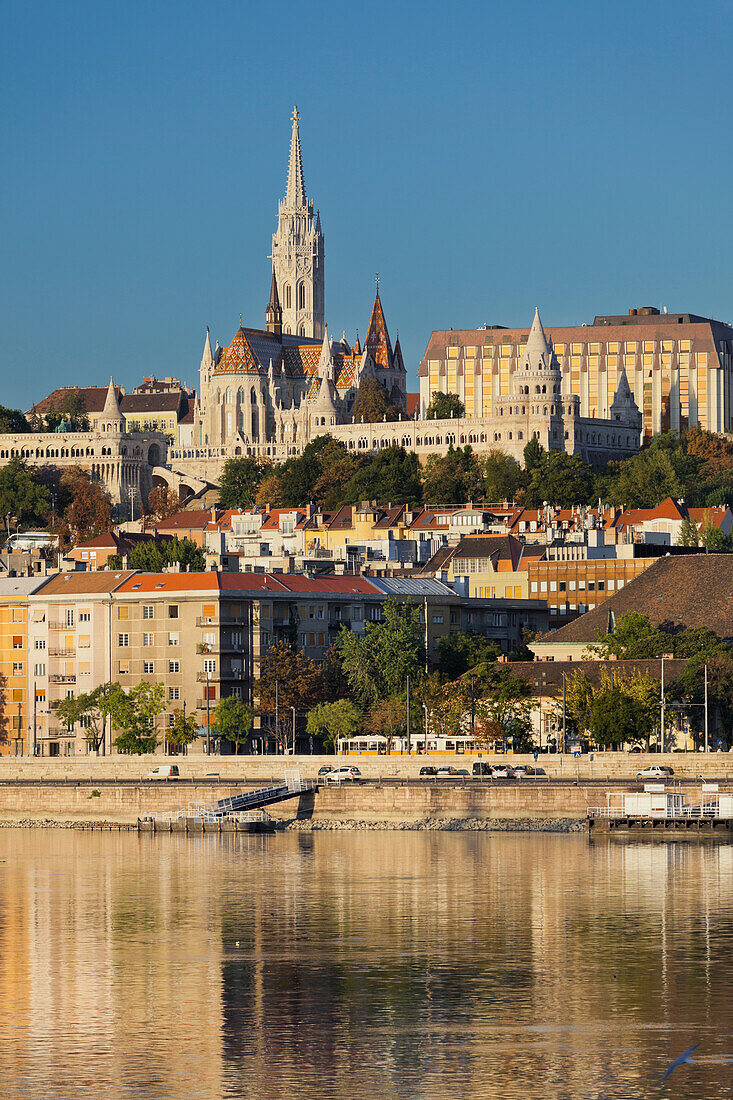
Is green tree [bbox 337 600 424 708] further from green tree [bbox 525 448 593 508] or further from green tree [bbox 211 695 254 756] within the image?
green tree [bbox 525 448 593 508]

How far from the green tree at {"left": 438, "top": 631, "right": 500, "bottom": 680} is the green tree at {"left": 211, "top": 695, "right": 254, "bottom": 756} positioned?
11.5 metres

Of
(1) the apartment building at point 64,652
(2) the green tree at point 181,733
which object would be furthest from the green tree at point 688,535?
(2) the green tree at point 181,733

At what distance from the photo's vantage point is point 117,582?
10231cm

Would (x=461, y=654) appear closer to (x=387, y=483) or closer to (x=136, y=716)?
(x=136, y=716)

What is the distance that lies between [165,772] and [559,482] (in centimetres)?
9680

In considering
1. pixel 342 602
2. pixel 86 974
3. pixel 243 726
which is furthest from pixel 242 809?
pixel 86 974

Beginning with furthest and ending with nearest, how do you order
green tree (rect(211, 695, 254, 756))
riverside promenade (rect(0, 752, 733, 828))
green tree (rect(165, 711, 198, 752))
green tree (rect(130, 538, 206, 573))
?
1. green tree (rect(130, 538, 206, 573))
2. green tree (rect(211, 695, 254, 756))
3. green tree (rect(165, 711, 198, 752))
4. riverside promenade (rect(0, 752, 733, 828))

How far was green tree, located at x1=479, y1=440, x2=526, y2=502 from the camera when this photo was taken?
593ft

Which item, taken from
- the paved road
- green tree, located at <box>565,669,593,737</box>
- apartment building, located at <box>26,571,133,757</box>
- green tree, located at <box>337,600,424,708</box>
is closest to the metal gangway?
the paved road

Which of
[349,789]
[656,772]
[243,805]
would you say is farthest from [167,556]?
[656,772]

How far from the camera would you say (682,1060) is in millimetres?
33219

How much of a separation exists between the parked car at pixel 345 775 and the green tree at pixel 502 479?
3899 inches

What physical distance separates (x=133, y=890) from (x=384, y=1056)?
24350mm

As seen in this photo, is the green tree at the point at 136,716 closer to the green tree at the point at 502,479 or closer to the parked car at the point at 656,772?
the parked car at the point at 656,772
